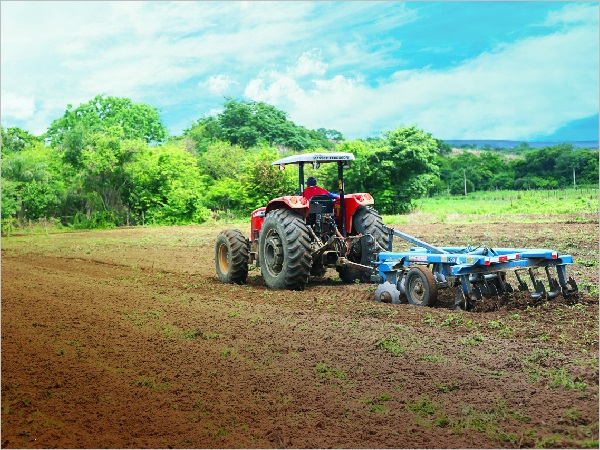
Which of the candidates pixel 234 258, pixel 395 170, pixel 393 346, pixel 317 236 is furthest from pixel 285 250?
pixel 395 170

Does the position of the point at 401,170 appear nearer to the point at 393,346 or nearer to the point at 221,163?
the point at 221,163

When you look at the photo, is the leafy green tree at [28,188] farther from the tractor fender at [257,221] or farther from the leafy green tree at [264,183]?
the tractor fender at [257,221]

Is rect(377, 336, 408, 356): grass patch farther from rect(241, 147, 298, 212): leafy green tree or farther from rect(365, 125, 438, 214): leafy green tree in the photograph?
rect(365, 125, 438, 214): leafy green tree

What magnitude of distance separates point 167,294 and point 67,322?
222cm

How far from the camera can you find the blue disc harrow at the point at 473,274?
8445mm

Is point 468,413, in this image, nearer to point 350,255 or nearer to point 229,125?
point 350,255

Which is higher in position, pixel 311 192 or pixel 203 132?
pixel 203 132

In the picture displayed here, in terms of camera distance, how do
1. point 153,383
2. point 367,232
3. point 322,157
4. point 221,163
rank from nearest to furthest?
point 153,383, point 322,157, point 367,232, point 221,163

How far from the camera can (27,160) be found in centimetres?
3644

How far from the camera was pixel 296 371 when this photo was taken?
6.41 meters

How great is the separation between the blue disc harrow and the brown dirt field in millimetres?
269

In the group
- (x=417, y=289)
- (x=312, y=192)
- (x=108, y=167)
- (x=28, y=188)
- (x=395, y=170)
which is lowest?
(x=417, y=289)

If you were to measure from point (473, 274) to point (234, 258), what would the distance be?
189 inches

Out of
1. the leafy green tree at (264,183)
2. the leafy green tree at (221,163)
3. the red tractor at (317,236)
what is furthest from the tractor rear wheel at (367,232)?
the leafy green tree at (221,163)
